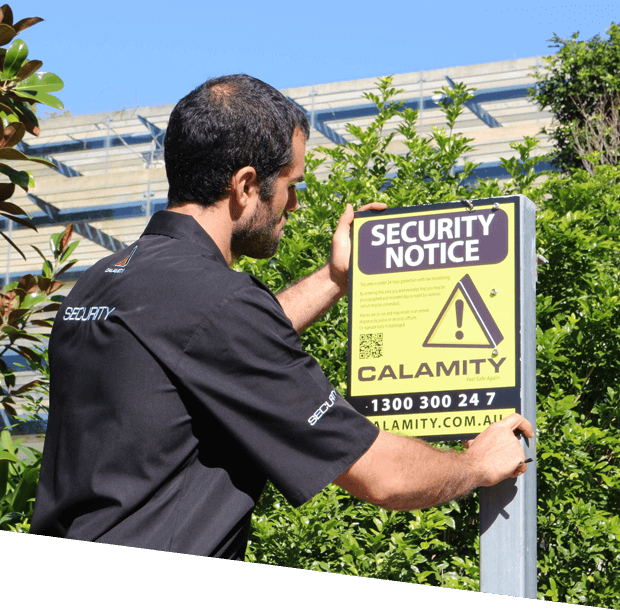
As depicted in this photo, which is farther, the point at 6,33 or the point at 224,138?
the point at 6,33

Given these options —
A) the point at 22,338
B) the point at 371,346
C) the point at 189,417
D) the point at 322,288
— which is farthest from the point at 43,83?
the point at 189,417

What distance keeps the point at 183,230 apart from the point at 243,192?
142 mm

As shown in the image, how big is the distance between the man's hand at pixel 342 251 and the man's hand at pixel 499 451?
589mm

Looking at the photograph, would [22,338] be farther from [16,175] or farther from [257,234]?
[257,234]

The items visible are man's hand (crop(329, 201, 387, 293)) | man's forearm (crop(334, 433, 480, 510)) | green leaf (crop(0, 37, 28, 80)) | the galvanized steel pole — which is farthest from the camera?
green leaf (crop(0, 37, 28, 80))

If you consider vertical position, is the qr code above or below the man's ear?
below

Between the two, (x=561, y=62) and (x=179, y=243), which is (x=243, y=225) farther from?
(x=561, y=62)

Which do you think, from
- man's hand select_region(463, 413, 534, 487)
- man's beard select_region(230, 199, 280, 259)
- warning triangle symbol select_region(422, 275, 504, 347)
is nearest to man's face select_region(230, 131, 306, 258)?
man's beard select_region(230, 199, 280, 259)

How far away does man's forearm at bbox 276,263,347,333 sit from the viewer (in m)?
2.03

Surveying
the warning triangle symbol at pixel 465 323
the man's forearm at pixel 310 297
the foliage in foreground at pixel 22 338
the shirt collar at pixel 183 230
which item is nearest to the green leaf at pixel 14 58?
the foliage in foreground at pixel 22 338

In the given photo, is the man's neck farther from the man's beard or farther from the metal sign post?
the metal sign post

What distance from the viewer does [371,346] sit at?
185cm

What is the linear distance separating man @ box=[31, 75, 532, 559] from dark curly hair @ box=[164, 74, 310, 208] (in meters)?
0.14

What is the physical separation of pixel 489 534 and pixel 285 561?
4.10 feet
